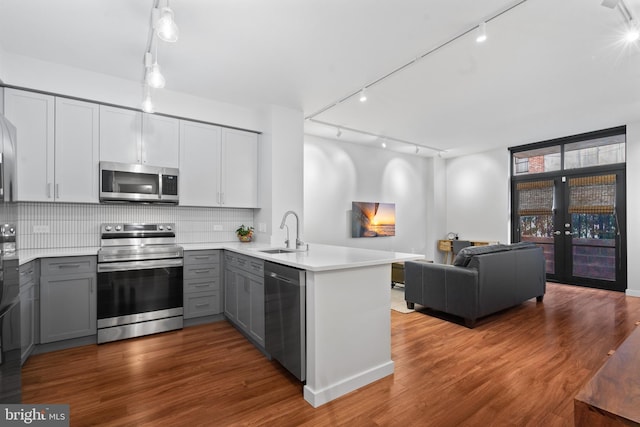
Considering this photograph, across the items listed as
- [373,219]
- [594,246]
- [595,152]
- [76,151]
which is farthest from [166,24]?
[594,246]

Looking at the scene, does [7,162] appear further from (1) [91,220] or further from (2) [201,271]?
(2) [201,271]

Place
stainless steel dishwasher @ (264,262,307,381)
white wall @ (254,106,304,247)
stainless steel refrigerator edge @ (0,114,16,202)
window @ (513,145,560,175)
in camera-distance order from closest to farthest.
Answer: stainless steel refrigerator edge @ (0,114,16,202) < stainless steel dishwasher @ (264,262,307,381) < white wall @ (254,106,304,247) < window @ (513,145,560,175)

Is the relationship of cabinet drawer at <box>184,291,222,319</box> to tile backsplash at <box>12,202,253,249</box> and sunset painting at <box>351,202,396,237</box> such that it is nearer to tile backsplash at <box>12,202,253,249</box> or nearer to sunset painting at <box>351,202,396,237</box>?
tile backsplash at <box>12,202,253,249</box>

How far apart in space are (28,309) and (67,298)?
0.28 meters

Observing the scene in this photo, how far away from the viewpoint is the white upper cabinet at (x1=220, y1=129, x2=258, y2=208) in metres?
4.12

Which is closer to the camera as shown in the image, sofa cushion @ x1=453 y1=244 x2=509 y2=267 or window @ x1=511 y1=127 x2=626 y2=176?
sofa cushion @ x1=453 y1=244 x2=509 y2=267

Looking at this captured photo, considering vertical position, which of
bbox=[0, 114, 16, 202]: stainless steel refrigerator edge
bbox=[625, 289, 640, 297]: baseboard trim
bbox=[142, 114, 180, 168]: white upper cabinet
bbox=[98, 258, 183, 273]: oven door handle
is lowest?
bbox=[625, 289, 640, 297]: baseboard trim

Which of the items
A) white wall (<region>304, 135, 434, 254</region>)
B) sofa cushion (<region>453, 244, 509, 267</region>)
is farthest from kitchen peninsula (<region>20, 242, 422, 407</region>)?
white wall (<region>304, 135, 434, 254</region>)

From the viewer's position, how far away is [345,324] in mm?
2219

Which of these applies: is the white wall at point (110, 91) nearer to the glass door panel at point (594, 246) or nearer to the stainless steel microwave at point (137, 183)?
the stainless steel microwave at point (137, 183)

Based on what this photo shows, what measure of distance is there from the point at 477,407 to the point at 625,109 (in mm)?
5007

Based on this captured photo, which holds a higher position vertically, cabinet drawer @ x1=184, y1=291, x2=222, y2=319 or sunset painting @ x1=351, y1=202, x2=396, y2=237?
sunset painting @ x1=351, y1=202, x2=396, y2=237

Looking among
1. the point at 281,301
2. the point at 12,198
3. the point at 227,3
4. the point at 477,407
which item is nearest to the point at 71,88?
the point at 12,198

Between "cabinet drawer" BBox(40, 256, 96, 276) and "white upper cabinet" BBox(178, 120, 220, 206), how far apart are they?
116 cm
